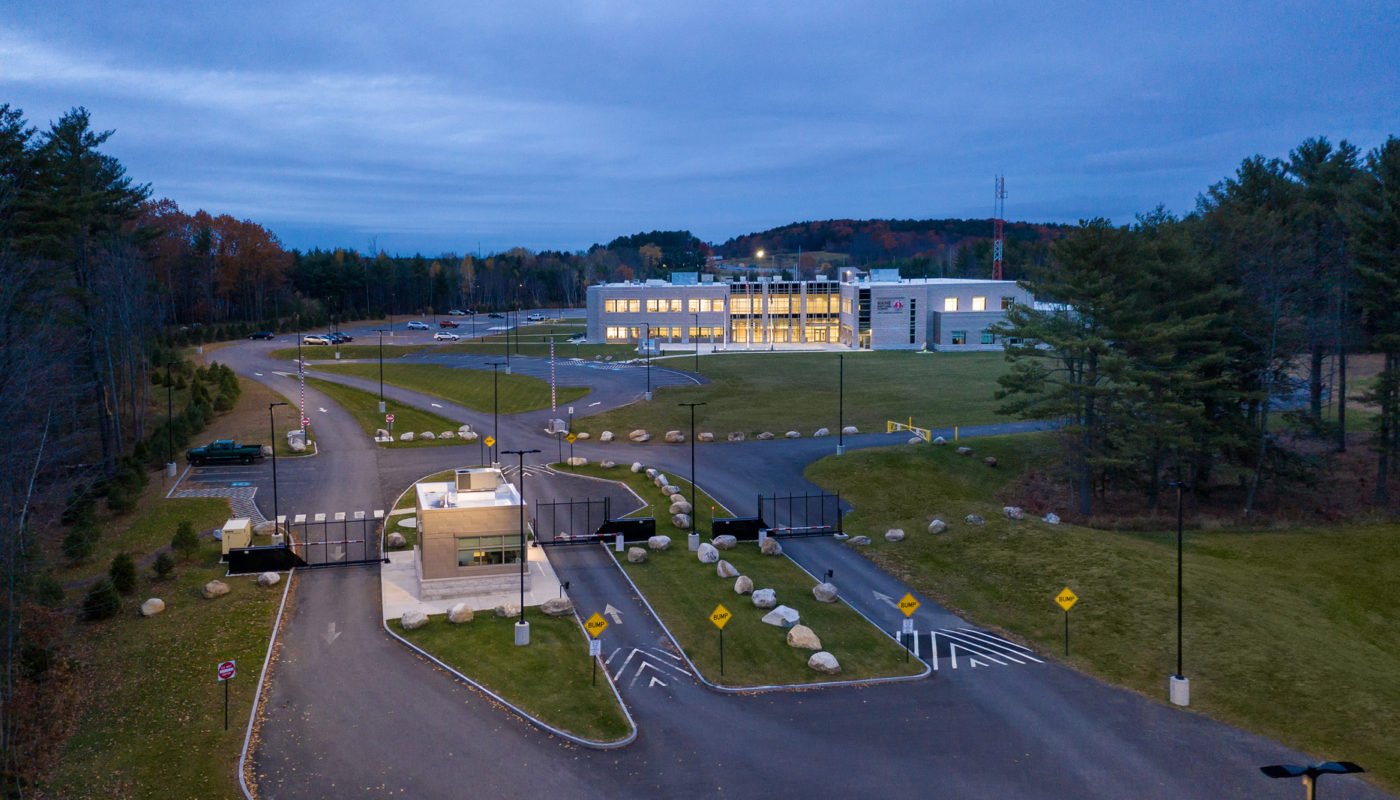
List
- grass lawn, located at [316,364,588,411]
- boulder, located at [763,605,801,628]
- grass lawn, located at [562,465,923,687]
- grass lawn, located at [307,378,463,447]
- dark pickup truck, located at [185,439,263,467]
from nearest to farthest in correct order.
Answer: grass lawn, located at [562,465,923,687] → boulder, located at [763,605,801,628] → dark pickup truck, located at [185,439,263,467] → grass lawn, located at [307,378,463,447] → grass lawn, located at [316,364,588,411]

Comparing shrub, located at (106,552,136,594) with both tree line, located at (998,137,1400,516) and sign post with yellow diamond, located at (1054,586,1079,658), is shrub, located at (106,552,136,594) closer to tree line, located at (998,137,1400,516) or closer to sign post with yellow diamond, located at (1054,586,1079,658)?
sign post with yellow diamond, located at (1054,586,1079,658)

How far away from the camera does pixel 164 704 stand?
2588cm

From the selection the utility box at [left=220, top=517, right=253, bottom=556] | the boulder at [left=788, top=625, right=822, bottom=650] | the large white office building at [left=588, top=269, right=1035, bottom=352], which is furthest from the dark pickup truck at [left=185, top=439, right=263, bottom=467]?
the large white office building at [left=588, top=269, right=1035, bottom=352]

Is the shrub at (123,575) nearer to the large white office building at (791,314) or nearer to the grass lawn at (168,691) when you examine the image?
the grass lawn at (168,691)

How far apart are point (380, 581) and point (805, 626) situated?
669 inches

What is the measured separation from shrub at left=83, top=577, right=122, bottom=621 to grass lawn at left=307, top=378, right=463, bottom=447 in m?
28.4

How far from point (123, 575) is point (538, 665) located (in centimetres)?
1768

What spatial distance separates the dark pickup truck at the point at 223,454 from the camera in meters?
54.4

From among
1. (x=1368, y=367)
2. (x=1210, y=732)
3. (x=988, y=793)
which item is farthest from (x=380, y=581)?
(x=1368, y=367)

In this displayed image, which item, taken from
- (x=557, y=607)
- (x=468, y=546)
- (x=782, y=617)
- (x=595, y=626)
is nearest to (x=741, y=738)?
(x=595, y=626)

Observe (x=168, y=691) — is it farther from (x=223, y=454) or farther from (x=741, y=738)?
(x=223, y=454)

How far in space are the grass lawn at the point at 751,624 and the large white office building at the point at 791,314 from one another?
7877 cm

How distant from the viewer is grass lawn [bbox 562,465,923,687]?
28.2 m

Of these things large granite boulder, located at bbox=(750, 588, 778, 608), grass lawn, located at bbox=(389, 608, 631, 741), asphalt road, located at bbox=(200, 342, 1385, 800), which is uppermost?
large granite boulder, located at bbox=(750, 588, 778, 608)
